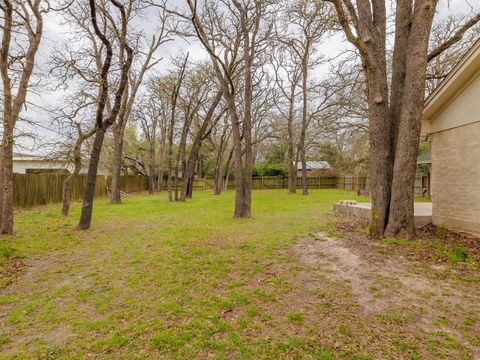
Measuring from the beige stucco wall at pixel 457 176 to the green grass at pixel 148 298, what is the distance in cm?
323

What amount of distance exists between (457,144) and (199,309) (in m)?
6.78

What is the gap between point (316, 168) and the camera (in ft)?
110

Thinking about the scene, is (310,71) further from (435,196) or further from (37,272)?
(37,272)

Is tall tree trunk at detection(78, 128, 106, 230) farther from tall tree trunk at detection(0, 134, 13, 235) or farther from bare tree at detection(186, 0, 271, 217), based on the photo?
bare tree at detection(186, 0, 271, 217)

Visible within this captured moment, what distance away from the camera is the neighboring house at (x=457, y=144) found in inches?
234

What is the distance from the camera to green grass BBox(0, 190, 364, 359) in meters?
2.65

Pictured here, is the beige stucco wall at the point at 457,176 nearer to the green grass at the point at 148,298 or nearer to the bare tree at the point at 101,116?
the green grass at the point at 148,298

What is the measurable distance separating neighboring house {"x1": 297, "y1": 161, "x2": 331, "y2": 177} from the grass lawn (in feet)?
88.6

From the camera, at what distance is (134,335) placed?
2.82m

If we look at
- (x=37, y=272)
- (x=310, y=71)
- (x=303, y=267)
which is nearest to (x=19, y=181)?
(x=37, y=272)

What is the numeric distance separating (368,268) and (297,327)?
196cm

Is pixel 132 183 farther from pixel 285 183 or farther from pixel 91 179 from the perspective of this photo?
pixel 91 179

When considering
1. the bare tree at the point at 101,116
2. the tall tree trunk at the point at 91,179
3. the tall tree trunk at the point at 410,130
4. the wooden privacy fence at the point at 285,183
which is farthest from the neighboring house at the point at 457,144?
the wooden privacy fence at the point at 285,183

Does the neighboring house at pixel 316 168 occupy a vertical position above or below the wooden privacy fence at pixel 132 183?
above
